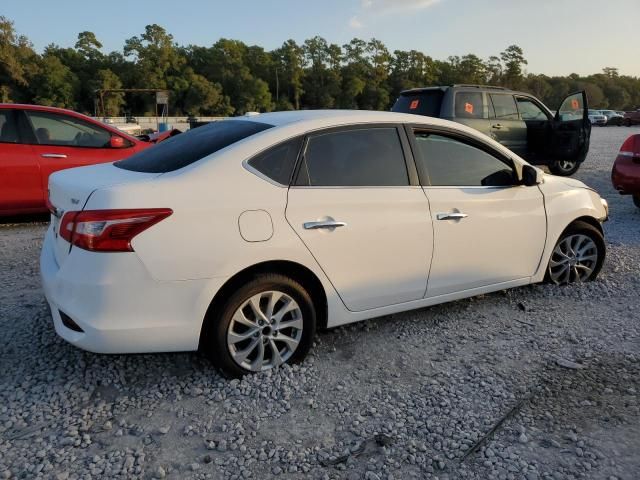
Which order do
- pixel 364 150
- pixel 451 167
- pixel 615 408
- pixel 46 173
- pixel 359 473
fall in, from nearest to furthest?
pixel 359 473 < pixel 615 408 < pixel 364 150 < pixel 451 167 < pixel 46 173

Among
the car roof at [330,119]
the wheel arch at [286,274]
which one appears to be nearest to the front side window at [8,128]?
the car roof at [330,119]

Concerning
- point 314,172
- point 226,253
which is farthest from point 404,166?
point 226,253

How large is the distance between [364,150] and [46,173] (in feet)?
15.9

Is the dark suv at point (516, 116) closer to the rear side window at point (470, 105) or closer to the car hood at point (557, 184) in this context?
→ the rear side window at point (470, 105)

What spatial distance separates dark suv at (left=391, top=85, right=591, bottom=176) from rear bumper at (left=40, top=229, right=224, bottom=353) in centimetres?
770

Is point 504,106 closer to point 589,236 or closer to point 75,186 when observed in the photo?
point 589,236

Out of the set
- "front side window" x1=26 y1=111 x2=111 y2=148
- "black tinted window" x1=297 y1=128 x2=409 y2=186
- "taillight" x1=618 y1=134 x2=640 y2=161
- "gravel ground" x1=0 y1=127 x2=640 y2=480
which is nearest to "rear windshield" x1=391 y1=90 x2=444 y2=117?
"taillight" x1=618 y1=134 x2=640 y2=161

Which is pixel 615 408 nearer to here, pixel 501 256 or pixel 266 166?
pixel 501 256

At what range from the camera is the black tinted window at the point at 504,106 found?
34.4ft

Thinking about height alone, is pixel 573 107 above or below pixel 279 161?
above

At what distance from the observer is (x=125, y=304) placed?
8.80 feet

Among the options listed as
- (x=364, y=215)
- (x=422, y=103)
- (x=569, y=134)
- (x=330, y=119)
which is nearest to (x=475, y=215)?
(x=364, y=215)

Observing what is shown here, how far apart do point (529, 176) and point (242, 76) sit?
283 ft

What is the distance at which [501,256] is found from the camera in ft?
13.0
